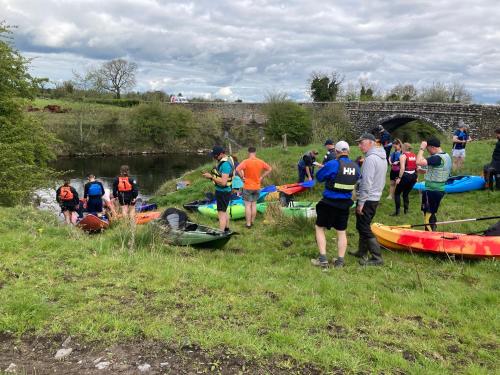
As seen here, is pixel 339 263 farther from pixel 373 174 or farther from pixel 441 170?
pixel 441 170

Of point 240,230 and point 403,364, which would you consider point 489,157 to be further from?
point 403,364

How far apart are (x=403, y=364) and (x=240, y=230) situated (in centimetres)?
562

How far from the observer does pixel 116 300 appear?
407 cm

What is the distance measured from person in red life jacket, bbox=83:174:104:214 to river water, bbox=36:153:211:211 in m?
12.8

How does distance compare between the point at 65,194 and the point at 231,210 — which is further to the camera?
the point at 65,194

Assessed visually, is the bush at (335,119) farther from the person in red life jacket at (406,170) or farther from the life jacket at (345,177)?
Result: the life jacket at (345,177)

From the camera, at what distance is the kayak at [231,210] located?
387 inches

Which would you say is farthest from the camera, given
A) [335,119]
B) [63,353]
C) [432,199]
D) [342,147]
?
[335,119]

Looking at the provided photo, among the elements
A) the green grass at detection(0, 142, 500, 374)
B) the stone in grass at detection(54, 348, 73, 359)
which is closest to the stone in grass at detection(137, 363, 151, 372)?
the green grass at detection(0, 142, 500, 374)

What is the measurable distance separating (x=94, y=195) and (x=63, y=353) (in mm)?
8114

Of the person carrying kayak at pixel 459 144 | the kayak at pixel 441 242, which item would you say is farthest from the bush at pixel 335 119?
the kayak at pixel 441 242

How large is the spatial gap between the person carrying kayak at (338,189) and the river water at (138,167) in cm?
1922

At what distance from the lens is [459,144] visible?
1200 centimetres

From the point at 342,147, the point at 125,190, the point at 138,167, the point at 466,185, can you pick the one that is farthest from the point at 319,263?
the point at 138,167
